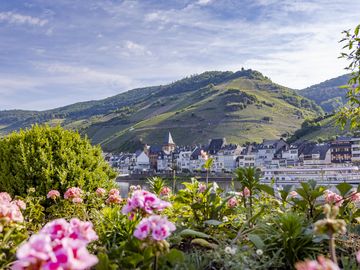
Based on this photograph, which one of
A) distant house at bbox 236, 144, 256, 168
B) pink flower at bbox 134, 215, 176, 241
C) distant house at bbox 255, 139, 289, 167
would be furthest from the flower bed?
distant house at bbox 236, 144, 256, 168

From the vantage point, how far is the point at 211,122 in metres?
163

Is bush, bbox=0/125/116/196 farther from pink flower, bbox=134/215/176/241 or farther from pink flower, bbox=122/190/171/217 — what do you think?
pink flower, bbox=134/215/176/241

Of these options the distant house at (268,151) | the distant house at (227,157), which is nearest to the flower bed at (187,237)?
the distant house at (268,151)

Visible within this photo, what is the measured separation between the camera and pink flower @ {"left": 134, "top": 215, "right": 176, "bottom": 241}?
A: 2121 mm

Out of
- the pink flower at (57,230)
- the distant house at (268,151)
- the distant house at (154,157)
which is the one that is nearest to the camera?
the pink flower at (57,230)

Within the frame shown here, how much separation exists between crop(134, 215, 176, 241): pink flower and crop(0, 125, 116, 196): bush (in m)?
4.77

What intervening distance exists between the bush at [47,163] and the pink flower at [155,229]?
477cm

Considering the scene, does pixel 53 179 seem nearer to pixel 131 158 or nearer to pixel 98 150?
pixel 98 150

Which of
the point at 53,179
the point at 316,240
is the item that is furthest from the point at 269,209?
the point at 53,179

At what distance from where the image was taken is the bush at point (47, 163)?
22.0 ft

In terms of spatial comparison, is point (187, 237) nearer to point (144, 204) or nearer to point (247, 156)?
point (144, 204)

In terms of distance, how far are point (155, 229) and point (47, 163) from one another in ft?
16.5

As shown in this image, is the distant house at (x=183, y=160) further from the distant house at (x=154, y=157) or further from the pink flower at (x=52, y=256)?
the pink flower at (x=52, y=256)

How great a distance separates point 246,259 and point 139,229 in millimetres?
955
